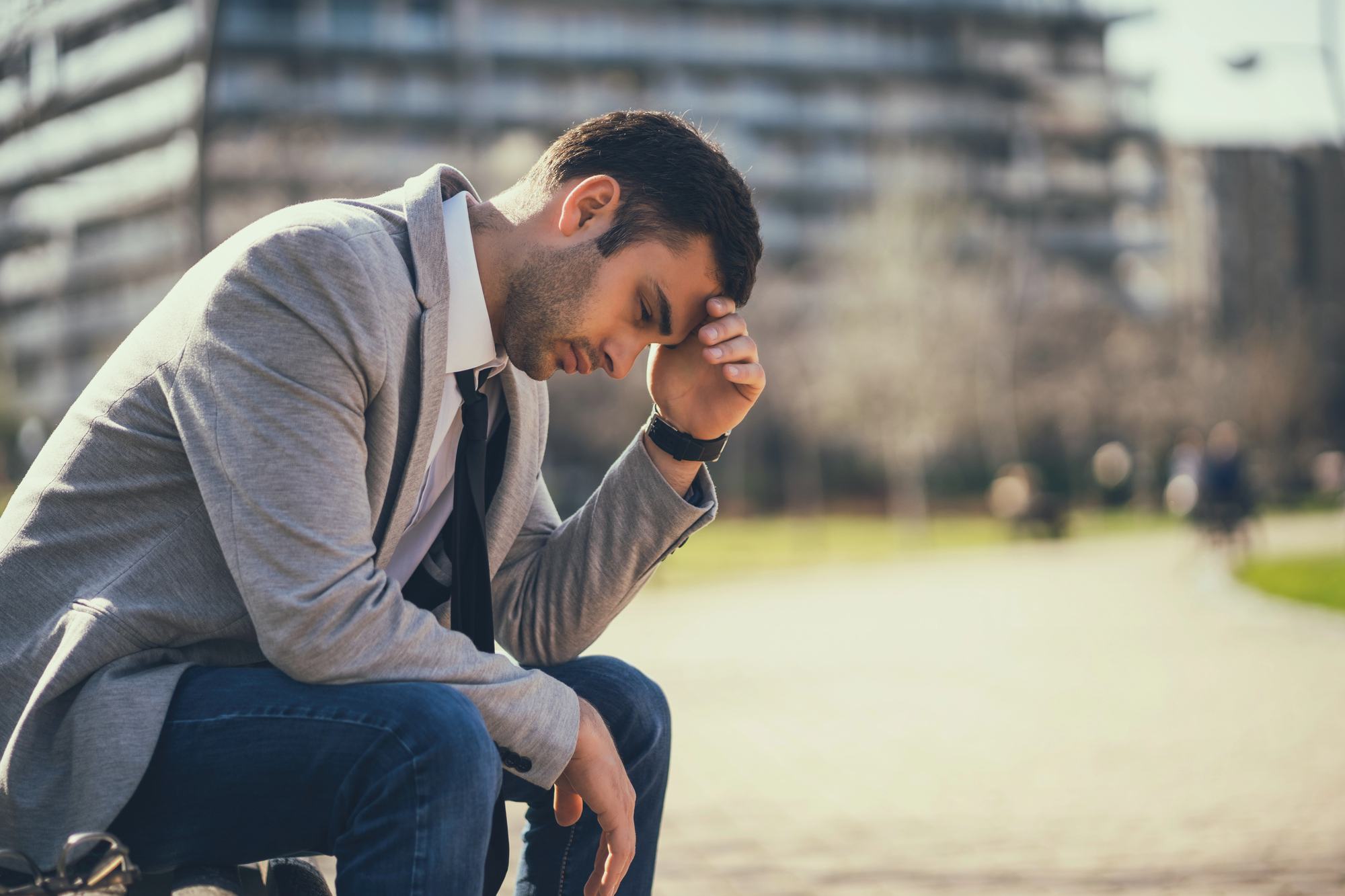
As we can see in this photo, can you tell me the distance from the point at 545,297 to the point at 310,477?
611 millimetres

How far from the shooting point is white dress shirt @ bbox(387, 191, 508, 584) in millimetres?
2049

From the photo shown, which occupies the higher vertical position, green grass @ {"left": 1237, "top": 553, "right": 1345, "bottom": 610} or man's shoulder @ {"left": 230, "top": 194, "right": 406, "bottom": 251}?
man's shoulder @ {"left": 230, "top": 194, "right": 406, "bottom": 251}

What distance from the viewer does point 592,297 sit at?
2.16 meters

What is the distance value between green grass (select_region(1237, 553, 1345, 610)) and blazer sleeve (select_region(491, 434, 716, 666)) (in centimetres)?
1111

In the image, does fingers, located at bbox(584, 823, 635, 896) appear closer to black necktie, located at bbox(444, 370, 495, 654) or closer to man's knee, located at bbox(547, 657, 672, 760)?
man's knee, located at bbox(547, 657, 672, 760)

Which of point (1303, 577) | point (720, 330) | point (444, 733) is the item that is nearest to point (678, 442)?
point (720, 330)

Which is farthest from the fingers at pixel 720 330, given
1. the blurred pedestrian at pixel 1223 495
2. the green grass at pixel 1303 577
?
the blurred pedestrian at pixel 1223 495

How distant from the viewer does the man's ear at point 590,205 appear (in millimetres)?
2096

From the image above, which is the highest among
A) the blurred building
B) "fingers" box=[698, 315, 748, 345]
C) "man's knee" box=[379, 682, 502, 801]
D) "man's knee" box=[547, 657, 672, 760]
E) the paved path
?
the blurred building

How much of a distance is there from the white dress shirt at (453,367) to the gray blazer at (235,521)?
94mm

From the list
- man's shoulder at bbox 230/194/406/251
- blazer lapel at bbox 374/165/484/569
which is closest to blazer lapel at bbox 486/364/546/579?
blazer lapel at bbox 374/165/484/569

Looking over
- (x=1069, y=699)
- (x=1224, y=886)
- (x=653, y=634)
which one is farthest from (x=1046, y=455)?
(x=1224, y=886)

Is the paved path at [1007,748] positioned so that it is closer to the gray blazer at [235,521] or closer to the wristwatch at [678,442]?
the wristwatch at [678,442]

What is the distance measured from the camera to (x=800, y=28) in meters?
66.0
